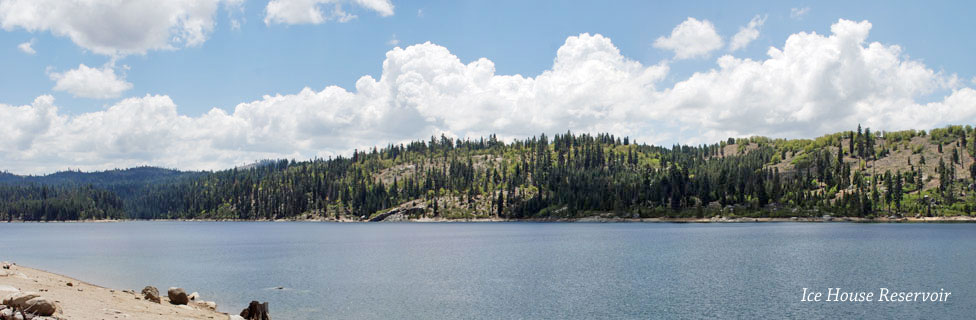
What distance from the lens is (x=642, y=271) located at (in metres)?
70.8

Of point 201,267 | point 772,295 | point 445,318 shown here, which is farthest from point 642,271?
point 201,267

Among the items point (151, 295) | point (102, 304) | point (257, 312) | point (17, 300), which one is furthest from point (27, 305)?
point (151, 295)

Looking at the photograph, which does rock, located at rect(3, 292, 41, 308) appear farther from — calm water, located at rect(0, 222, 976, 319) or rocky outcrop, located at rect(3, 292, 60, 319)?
calm water, located at rect(0, 222, 976, 319)

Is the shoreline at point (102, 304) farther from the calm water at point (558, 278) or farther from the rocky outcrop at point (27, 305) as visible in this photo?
the calm water at point (558, 278)

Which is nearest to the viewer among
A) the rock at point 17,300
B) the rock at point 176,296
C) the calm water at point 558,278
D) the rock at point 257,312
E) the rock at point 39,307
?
the rock at point 17,300

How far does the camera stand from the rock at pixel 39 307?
24000mm

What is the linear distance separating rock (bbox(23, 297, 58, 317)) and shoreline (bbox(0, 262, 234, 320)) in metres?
0.54

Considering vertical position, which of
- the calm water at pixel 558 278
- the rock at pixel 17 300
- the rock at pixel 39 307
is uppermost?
the rock at pixel 17 300

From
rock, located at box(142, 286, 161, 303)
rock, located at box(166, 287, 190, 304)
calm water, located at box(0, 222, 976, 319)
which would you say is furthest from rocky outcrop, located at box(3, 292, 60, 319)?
calm water, located at box(0, 222, 976, 319)

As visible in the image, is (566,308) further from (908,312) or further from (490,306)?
(908,312)

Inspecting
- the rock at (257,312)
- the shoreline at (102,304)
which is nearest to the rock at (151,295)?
the shoreline at (102,304)

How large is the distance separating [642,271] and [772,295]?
19402 millimetres

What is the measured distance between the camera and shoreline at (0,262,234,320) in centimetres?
3095

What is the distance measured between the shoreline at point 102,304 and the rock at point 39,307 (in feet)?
1.76
